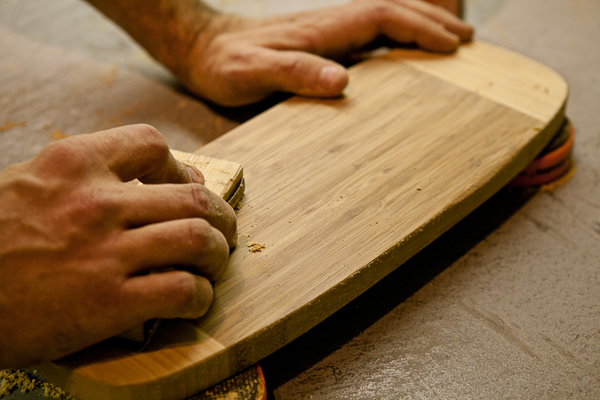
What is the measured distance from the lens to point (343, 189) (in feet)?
3.01

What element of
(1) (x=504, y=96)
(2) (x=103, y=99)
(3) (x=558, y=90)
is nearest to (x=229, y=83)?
(2) (x=103, y=99)

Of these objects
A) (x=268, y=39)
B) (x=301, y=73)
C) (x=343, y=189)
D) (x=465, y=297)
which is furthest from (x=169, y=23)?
(x=465, y=297)

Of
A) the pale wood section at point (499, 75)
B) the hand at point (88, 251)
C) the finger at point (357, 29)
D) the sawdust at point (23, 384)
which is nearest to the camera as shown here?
the hand at point (88, 251)

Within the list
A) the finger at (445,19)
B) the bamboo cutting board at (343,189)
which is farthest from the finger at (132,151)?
the finger at (445,19)

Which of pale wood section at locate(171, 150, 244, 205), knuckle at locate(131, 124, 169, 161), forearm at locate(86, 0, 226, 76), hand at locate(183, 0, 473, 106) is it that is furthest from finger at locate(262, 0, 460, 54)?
knuckle at locate(131, 124, 169, 161)

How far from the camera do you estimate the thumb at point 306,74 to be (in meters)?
1.10

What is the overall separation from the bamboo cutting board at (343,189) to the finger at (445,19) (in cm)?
6

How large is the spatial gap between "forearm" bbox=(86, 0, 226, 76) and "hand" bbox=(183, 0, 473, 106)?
0.06 ft

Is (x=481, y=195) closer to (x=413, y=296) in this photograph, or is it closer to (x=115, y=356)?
(x=413, y=296)

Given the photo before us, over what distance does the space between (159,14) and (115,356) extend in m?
0.99

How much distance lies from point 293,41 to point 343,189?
1.61ft

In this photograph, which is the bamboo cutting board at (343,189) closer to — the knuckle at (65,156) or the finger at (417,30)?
the finger at (417,30)

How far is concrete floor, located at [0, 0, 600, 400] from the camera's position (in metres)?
0.79

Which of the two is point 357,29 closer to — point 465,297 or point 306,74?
point 306,74
